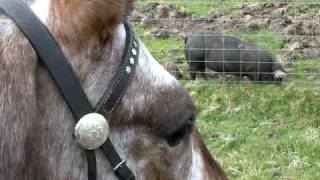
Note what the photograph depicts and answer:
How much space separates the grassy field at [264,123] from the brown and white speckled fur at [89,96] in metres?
3.49

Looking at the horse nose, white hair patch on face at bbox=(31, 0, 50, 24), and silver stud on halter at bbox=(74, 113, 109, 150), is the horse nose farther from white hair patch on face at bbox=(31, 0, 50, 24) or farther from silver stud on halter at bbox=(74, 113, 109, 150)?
white hair patch on face at bbox=(31, 0, 50, 24)

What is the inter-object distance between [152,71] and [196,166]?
1.23 ft

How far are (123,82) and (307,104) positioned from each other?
503cm

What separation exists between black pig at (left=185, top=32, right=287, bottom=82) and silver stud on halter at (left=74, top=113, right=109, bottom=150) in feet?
18.8

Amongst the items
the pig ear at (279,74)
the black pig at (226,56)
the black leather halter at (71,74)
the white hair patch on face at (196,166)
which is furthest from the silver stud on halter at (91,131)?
the black pig at (226,56)

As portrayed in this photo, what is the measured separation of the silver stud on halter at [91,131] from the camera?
1439mm

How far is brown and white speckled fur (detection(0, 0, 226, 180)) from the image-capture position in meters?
1.32

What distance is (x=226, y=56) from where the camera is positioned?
7359 millimetres

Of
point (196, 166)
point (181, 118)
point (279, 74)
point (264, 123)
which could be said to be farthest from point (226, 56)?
point (181, 118)

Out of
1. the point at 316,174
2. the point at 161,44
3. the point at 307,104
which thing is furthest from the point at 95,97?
the point at 161,44

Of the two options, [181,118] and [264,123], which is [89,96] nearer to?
[181,118]

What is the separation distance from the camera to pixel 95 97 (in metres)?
1.48

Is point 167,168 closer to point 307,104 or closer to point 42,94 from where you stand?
point 42,94

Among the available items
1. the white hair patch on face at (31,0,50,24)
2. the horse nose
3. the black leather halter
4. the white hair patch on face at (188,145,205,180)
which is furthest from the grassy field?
the white hair patch on face at (31,0,50,24)
